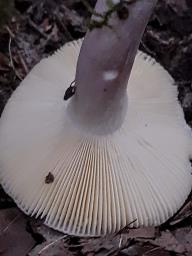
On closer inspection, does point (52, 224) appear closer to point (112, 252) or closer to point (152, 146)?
point (112, 252)

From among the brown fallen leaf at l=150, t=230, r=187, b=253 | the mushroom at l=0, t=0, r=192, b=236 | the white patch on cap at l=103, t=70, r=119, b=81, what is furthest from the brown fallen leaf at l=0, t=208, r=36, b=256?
the white patch on cap at l=103, t=70, r=119, b=81

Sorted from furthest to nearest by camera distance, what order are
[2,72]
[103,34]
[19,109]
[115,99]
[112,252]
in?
1. [2,72]
2. [19,109]
3. [112,252]
4. [115,99]
5. [103,34]

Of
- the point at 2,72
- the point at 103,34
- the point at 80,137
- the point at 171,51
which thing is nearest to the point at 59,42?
the point at 2,72

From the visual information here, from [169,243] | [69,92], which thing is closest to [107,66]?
[69,92]

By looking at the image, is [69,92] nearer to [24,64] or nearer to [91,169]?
[91,169]

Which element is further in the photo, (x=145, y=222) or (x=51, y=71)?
(x=51, y=71)

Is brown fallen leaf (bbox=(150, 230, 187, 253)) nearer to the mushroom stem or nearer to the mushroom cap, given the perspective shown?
the mushroom cap
